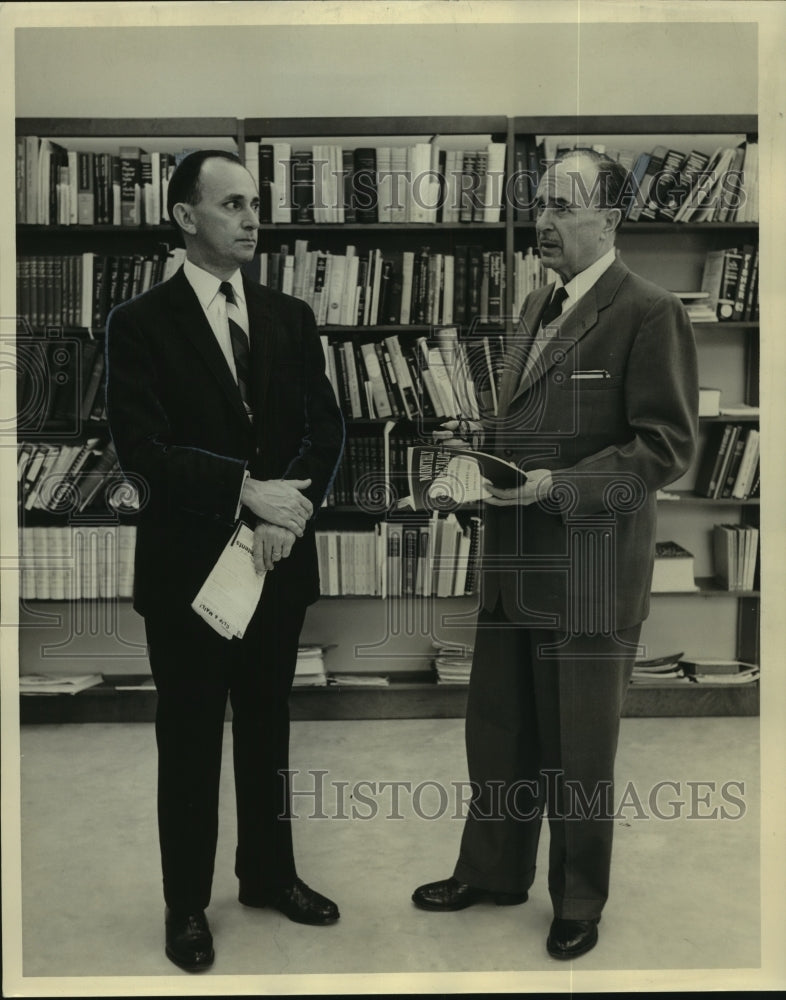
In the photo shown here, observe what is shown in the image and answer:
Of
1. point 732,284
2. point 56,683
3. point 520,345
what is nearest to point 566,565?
point 520,345

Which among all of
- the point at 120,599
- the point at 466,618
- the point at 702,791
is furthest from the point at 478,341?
the point at 702,791

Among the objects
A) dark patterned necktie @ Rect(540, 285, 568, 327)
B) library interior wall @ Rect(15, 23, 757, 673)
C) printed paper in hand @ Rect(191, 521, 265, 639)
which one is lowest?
printed paper in hand @ Rect(191, 521, 265, 639)

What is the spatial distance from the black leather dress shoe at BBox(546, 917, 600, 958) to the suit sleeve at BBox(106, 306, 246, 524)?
3.56ft

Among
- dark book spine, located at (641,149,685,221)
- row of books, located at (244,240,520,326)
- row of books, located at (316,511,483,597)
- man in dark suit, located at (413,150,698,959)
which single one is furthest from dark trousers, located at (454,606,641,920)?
dark book spine, located at (641,149,685,221)

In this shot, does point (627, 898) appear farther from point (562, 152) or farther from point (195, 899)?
point (562, 152)

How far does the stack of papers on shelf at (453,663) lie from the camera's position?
2.32 m

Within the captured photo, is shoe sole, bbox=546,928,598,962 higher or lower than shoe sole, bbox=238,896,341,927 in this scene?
lower

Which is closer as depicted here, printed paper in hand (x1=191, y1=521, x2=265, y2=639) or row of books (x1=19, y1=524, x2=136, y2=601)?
printed paper in hand (x1=191, y1=521, x2=265, y2=639)

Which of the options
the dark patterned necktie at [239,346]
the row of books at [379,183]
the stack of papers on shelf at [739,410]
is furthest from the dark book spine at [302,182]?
the stack of papers on shelf at [739,410]

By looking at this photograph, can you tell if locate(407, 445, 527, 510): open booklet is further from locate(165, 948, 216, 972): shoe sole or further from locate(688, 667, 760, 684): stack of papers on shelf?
locate(165, 948, 216, 972): shoe sole

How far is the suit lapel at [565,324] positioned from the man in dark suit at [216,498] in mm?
399

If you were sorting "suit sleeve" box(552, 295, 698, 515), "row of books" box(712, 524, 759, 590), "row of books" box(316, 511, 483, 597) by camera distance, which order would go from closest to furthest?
"suit sleeve" box(552, 295, 698, 515)
"row of books" box(316, 511, 483, 597)
"row of books" box(712, 524, 759, 590)

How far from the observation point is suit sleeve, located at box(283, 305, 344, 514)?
7.24ft

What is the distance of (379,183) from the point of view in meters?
2.27
